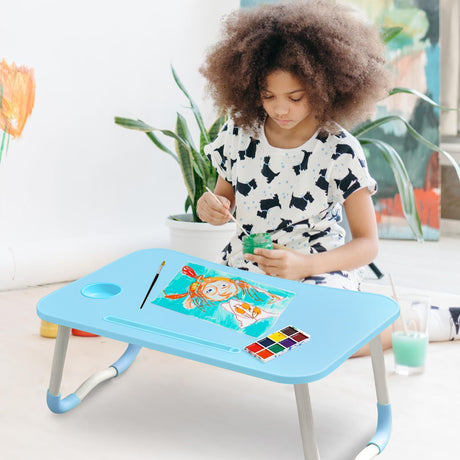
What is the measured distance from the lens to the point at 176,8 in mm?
2570

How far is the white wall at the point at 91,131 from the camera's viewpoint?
2.15m

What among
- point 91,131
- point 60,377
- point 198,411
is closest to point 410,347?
point 198,411

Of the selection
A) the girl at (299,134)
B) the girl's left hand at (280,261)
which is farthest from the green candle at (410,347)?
the girl's left hand at (280,261)

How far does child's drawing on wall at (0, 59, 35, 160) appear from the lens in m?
2.08

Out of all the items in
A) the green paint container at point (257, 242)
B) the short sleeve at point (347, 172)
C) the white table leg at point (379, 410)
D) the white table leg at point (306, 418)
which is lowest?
the white table leg at point (379, 410)

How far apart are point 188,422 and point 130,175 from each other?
1.42 meters

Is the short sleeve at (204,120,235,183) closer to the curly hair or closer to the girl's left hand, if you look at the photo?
the curly hair

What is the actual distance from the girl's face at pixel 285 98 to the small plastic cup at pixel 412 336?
0.45 meters

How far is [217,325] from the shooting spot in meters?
1.04

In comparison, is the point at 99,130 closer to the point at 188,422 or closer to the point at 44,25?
the point at 44,25

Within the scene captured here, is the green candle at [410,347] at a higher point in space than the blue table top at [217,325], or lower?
lower

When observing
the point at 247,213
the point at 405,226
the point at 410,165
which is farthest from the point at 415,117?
the point at 247,213

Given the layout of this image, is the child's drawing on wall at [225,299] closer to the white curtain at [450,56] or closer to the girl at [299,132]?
the girl at [299,132]

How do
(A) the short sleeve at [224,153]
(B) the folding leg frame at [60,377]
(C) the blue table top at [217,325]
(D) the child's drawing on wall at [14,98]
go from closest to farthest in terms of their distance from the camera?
(C) the blue table top at [217,325] → (B) the folding leg frame at [60,377] → (A) the short sleeve at [224,153] → (D) the child's drawing on wall at [14,98]
